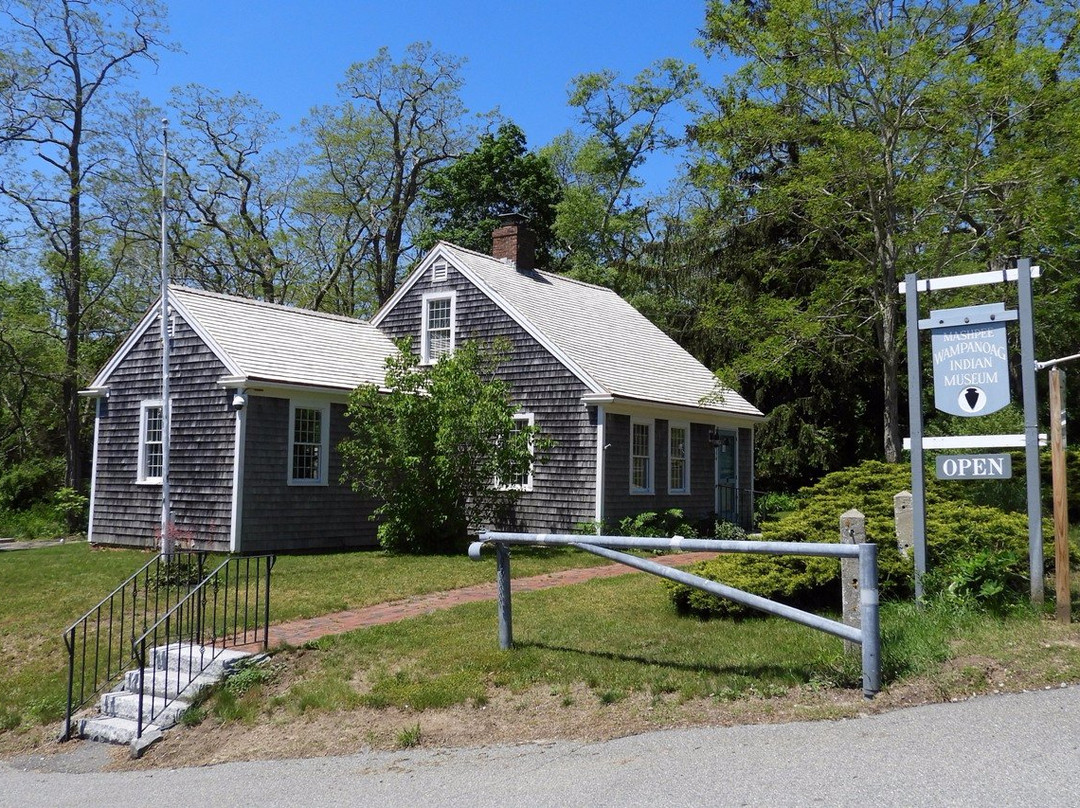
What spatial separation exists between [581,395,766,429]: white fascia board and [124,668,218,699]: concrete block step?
407 inches

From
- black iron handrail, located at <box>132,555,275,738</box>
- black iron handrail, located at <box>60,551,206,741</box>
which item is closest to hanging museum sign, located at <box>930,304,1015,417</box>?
black iron handrail, located at <box>132,555,275,738</box>

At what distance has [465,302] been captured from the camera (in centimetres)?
2092

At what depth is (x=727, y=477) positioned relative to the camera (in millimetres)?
22625

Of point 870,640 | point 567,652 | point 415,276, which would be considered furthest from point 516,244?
point 870,640

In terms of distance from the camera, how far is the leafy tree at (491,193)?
123 ft

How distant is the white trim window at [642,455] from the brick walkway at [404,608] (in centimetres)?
521

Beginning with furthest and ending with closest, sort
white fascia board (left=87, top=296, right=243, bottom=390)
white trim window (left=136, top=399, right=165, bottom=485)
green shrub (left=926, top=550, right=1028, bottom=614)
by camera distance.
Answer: white trim window (left=136, top=399, right=165, bottom=485) < white fascia board (left=87, top=296, right=243, bottom=390) < green shrub (left=926, top=550, right=1028, bottom=614)

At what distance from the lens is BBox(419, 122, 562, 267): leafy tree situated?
37500 mm

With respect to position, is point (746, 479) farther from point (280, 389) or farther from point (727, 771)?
point (727, 771)

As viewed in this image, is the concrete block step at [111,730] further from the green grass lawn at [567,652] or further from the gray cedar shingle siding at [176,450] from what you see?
the gray cedar shingle siding at [176,450]

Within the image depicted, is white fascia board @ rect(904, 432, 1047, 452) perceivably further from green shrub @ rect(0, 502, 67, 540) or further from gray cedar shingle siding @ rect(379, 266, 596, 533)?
green shrub @ rect(0, 502, 67, 540)

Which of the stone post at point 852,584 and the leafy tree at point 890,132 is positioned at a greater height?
the leafy tree at point 890,132

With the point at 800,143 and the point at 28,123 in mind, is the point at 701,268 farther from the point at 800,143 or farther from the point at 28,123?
the point at 28,123

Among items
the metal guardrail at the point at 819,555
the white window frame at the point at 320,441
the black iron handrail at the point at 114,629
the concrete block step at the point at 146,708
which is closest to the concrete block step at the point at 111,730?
the concrete block step at the point at 146,708
